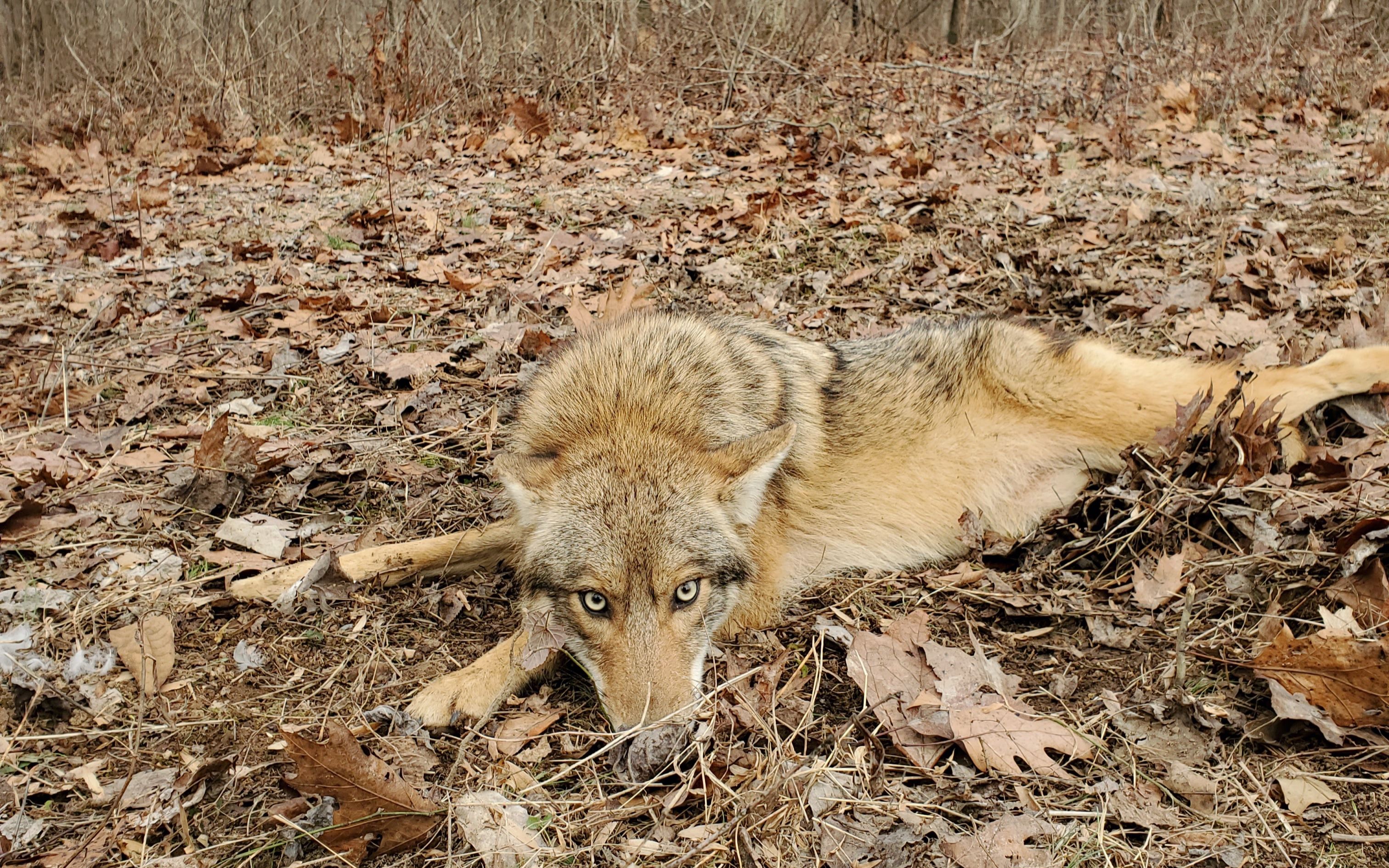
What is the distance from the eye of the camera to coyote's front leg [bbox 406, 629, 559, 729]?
3.18 metres

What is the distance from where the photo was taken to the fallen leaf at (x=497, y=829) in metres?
2.49

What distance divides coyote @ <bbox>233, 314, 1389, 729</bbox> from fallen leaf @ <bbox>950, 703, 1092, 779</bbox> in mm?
939

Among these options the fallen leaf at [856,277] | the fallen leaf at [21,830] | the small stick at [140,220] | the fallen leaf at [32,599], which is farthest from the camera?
the small stick at [140,220]

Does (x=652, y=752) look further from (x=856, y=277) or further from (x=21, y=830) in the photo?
(x=856, y=277)

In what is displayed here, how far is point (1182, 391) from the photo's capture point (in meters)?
4.27

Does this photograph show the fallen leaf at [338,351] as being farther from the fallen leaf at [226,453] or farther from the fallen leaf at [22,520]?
the fallen leaf at [22,520]

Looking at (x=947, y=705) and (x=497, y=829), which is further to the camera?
(x=947, y=705)

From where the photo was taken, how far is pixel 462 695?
324 cm

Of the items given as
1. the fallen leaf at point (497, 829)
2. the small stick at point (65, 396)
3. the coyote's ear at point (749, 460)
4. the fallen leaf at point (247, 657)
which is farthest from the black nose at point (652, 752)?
the small stick at point (65, 396)

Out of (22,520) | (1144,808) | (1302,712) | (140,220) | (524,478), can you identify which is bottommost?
(22,520)

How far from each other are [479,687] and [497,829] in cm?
77

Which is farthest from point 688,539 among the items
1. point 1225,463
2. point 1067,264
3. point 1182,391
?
point 1067,264

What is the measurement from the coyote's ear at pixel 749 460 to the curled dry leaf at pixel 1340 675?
1.78 meters

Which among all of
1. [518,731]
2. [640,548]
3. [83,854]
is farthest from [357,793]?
[640,548]
